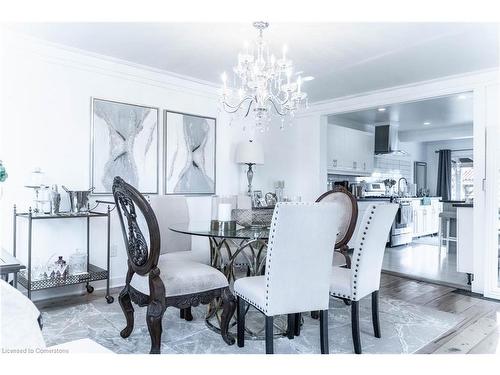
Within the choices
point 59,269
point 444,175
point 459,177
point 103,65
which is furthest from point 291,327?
point 459,177

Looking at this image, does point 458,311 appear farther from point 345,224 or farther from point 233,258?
point 233,258

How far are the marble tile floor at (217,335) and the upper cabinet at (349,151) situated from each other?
3255 millimetres

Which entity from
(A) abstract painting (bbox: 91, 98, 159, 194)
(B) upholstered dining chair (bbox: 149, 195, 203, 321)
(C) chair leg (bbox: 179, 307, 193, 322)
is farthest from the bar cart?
(C) chair leg (bbox: 179, 307, 193, 322)

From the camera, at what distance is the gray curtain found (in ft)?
30.0

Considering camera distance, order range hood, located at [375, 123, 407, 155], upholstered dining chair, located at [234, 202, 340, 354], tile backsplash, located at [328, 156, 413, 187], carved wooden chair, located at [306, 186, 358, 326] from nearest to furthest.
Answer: upholstered dining chair, located at [234, 202, 340, 354], carved wooden chair, located at [306, 186, 358, 326], range hood, located at [375, 123, 407, 155], tile backsplash, located at [328, 156, 413, 187]

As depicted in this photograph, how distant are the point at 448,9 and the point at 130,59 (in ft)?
9.05

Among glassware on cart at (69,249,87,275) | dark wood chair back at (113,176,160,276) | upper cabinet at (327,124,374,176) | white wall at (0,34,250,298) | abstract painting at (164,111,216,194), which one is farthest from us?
upper cabinet at (327,124,374,176)

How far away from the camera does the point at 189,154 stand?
4.24 meters

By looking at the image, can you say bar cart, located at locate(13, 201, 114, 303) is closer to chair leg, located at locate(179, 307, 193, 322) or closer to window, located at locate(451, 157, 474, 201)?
chair leg, located at locate(179, 307, 193, 322)

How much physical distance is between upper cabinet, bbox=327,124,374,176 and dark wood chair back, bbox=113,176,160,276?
435 cm

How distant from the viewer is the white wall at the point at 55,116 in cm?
305

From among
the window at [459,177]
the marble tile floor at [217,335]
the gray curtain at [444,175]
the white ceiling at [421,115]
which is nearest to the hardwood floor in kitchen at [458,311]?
the marble tile floor at [217,335]

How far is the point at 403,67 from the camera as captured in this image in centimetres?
377

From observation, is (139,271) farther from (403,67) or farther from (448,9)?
(403,67)
